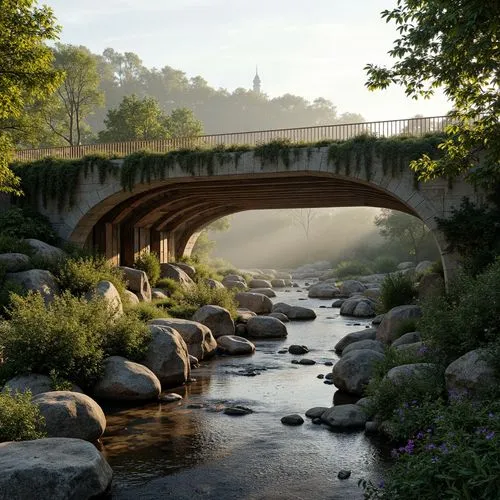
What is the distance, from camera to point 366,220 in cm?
8275

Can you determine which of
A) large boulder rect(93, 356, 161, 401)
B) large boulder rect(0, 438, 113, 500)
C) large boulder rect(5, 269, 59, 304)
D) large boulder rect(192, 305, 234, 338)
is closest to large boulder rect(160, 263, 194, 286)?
large boulder rect(192, 305, 234, 338)

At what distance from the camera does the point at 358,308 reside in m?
29.2

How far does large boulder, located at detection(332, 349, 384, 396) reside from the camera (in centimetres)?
1408

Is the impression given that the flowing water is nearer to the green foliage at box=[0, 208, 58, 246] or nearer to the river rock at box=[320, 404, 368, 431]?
the river rock at box=[320, 404, 368, 431]

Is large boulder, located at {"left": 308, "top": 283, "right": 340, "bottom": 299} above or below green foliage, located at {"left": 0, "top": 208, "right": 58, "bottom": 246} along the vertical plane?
below

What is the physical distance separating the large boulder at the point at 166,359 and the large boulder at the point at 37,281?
4.55m

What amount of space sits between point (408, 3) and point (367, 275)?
124ft

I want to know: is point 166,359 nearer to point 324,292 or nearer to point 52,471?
point 52,471

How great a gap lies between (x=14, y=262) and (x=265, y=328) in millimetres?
9267

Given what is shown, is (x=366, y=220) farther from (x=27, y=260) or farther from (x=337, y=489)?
(x=337, y=489)

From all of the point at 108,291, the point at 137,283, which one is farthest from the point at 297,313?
the point at 108,291

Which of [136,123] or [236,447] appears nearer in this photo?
[236,447]

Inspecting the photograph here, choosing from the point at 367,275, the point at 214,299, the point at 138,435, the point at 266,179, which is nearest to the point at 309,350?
the point at 214,299

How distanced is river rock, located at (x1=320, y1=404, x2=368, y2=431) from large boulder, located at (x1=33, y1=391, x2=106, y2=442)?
4.30m
